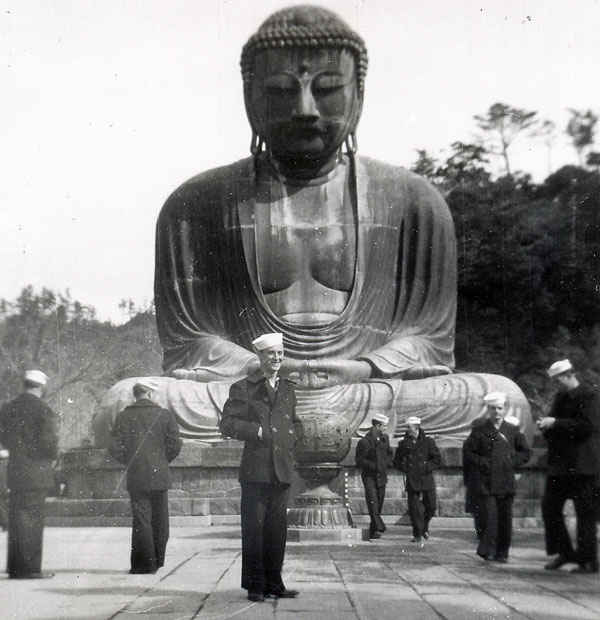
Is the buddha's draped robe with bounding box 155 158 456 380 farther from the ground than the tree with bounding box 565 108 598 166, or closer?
closer

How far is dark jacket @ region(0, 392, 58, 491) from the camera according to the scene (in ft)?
23.1

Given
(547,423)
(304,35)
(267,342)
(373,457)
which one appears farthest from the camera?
(304,35)

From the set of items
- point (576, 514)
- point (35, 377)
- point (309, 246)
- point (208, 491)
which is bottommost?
point (576, 514)

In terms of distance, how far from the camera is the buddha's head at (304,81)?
1350 cm

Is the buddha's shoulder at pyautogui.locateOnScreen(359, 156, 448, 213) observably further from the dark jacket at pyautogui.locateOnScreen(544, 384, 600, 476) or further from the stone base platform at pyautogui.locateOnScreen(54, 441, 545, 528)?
the dark jacket at pyautogui.locateOnScreen(544, 384, 600, 476)

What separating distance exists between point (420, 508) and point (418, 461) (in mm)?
436

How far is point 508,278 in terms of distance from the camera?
24.1m

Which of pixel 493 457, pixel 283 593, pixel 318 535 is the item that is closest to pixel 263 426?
pixel 283 593

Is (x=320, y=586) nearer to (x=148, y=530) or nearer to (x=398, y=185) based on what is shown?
(x=148, y=530)

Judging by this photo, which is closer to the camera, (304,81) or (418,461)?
(418,461)

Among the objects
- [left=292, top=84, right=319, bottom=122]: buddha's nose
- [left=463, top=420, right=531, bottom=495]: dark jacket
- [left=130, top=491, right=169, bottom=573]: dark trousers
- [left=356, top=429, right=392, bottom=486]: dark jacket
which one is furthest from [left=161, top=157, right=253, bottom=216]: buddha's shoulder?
[left=130, top=491, right=169, bottom=573]: dark trousers

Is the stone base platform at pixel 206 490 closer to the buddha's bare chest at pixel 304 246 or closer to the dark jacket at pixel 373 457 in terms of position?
the dark jacket at pixel 373 457

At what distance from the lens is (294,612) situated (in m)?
5.29

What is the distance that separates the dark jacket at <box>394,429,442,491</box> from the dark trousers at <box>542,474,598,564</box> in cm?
257
